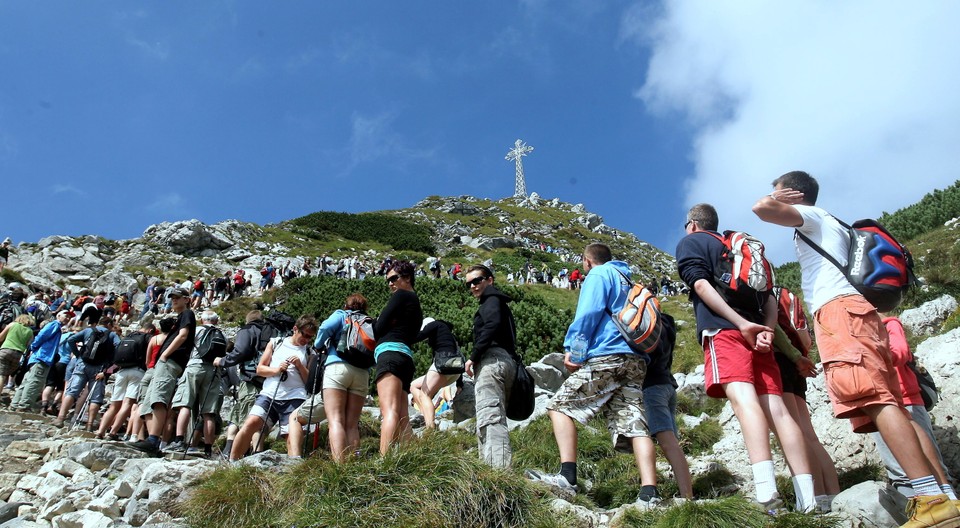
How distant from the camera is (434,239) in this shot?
56.8 m

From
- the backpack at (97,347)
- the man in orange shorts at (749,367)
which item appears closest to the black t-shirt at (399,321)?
the man in orange shorts at (749,367)

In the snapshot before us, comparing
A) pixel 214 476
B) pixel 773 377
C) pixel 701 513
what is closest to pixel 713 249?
pixel 773 377

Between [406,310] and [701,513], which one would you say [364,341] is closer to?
[406,310]

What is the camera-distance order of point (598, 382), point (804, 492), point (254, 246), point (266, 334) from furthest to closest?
point (254, 246)
point (266, 334)
point (598, 382)
point (804, 492)

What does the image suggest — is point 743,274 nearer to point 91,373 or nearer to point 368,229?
point 91,373

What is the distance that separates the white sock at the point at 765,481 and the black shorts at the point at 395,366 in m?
2.77

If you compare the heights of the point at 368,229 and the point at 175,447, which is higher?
the point at 368,229

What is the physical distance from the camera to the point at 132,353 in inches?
315

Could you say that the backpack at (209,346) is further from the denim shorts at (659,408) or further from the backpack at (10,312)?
the backpack at (10,312)

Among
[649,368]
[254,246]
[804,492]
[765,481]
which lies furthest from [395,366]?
[254,246]

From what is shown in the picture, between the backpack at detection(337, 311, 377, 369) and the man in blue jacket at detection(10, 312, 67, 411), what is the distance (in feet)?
22.1

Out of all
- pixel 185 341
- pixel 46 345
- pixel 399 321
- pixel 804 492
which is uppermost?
pixel 46 345

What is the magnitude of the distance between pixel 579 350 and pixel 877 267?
5.95 ft

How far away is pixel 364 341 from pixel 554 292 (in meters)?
19.9
